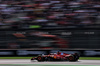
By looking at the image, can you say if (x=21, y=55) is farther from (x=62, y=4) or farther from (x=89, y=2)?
(x=89, y=2)

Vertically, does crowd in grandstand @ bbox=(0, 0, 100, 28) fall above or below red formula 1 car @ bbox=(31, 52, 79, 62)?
above

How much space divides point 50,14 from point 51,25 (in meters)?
1.00

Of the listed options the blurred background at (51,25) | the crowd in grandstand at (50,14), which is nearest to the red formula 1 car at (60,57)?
the blurred background at (51,25)

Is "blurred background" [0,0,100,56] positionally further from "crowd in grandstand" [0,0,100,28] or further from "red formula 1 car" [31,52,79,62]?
"red formula 1 car" [31,52,79,62]

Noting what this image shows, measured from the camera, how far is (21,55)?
1331 centimetres

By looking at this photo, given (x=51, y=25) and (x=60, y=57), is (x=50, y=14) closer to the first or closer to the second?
(x=51, y=25)

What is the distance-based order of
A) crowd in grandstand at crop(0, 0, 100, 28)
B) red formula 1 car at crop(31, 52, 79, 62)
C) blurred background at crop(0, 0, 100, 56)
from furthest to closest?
crowd in grandstand at crop(0, 0, 100, 28) < blurred background at crop(0, 0, 100, 56) < red formula 1 car at crop(31, 52, 79, 62)

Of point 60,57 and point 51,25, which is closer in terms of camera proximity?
point 60,57

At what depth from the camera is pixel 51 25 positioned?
43.4ft

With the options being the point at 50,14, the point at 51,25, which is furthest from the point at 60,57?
the point at 50,14

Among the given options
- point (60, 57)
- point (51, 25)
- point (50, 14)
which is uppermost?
point (50, 14)

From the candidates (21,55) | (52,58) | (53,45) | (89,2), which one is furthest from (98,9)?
(21,55)

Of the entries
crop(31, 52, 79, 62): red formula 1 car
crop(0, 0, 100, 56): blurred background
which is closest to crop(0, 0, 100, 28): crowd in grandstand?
crop(0, 0, 100, 56): blurred background

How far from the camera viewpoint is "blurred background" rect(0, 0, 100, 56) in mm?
12852
